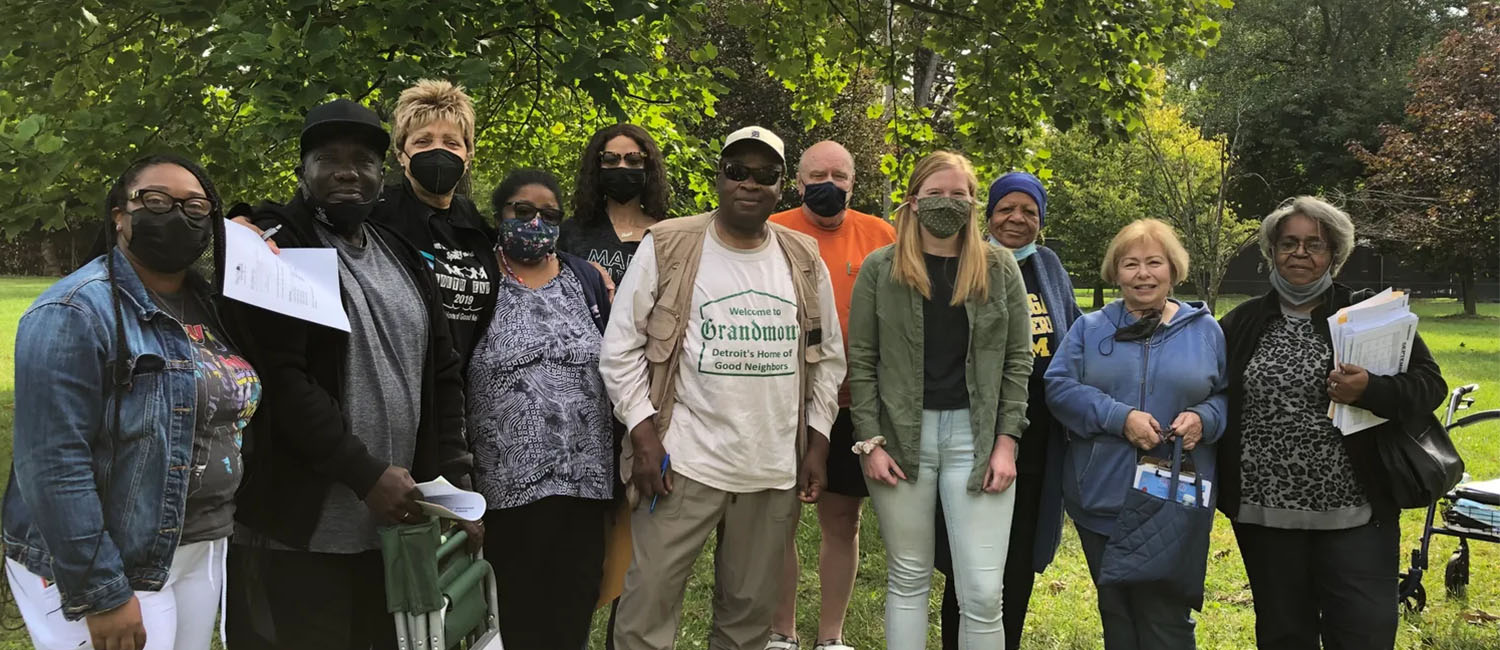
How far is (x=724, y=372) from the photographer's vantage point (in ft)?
10.7

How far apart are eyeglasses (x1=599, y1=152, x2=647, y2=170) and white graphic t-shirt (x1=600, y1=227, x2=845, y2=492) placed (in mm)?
670

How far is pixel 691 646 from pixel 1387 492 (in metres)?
3.19

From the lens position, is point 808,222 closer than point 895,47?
Yes

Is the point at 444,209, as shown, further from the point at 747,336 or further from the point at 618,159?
the point at 747,336

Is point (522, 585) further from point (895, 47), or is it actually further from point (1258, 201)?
point (1258, 201)

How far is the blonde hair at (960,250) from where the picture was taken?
354cm

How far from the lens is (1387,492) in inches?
135

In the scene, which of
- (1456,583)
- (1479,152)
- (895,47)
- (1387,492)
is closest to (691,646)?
(1387,492)

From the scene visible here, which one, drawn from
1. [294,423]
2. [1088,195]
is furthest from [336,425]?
[1088,195]

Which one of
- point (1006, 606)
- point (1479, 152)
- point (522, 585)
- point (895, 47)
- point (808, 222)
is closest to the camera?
point (522, 585)

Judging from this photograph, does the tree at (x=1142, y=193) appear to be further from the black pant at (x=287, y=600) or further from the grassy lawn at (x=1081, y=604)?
the black pant at (x=287, y=600)

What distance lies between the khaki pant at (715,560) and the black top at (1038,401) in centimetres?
109

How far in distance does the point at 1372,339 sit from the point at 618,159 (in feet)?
9.58

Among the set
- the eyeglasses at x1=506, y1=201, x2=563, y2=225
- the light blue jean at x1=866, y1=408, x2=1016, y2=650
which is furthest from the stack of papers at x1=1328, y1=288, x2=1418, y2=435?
the eyeglasses at x1=506, y1=201, x2=563, y2=225
